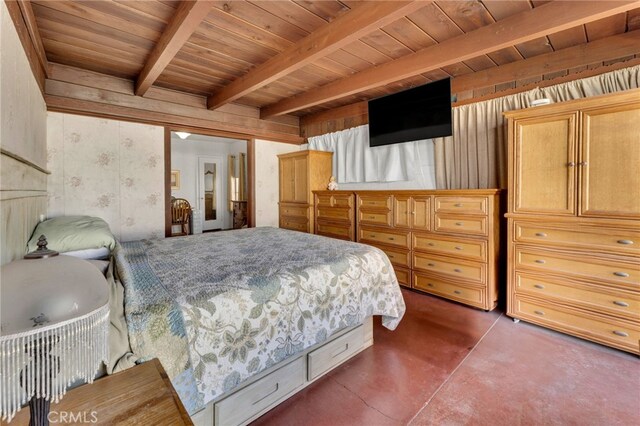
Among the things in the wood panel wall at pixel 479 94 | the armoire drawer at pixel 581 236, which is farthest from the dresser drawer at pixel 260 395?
the wood panel wall at pixel 479 94

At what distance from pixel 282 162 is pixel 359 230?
1.88m

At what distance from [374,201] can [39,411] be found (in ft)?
11.6

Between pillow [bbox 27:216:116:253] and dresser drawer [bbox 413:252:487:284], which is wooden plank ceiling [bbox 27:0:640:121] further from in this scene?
dresser drawer [bbox 413:252:487:284]

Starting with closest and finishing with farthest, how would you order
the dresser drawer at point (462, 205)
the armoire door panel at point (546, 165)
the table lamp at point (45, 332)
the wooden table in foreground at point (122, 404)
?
the table lamp at point (45, 332) → the wooden table in foreground at point (122, 404) → the armoire door panel at point (546, 165) → the dresser drawer at point (462, 205)

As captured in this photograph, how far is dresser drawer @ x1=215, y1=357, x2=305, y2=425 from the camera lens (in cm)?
141

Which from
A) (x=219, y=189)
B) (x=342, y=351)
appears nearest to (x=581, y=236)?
(x=342, y=351)

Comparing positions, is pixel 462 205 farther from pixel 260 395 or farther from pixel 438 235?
pixel 260 395

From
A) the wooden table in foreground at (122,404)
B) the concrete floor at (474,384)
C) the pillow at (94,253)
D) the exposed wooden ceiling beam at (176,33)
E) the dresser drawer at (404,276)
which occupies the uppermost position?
the exposed wooden ceiling beam at (176,33)

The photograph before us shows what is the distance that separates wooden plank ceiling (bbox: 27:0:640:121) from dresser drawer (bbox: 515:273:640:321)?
1976mm

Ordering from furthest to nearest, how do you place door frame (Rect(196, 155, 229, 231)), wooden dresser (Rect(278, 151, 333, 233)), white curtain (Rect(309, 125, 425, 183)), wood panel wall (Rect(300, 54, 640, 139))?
door frame (Rect(196, 155, 229, 231))
wooden dresser (Rect(278, 151, 333, 233))
white curtain (Rect(309, 125, 425, 183))
wood panel wall (Rect(300, 54, 640, 139))

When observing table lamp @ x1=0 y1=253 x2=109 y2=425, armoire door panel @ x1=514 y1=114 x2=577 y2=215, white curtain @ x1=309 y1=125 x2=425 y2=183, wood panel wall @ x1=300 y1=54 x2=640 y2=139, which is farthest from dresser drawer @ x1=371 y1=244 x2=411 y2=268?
table lamp @ x1=0 y1=253 x2=109 y2=425

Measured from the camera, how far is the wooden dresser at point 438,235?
290 cm

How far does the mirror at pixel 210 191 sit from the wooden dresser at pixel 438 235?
4.93m

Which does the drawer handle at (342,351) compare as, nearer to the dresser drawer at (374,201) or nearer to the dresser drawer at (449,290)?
the dresser drawer at (449,290)
